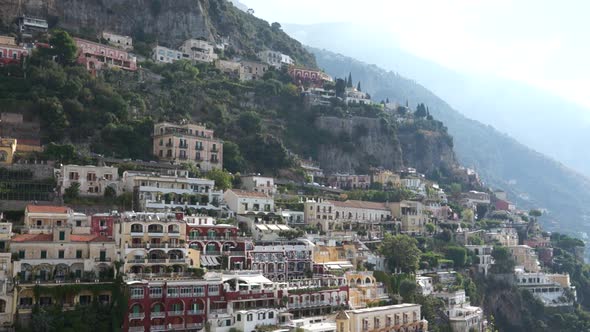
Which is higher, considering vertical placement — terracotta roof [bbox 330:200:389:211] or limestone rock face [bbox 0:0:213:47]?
limestone rock face [bbox 0:0:213:47]

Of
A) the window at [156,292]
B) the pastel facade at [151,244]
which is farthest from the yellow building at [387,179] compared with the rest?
the window at [156,292]

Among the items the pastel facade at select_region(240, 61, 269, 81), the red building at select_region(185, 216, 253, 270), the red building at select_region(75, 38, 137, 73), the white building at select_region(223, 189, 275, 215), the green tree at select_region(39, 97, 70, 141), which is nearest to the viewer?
the red building at select_region(185, 216, 253, 270)

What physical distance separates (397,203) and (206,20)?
5278cm

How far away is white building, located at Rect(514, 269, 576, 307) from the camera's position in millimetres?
89300

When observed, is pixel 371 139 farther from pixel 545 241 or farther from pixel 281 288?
pixel 281 288

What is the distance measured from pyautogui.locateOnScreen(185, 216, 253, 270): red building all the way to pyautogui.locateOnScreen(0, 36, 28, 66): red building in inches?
1483

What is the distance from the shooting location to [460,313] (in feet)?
233

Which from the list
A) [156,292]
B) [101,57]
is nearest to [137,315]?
[156,292]

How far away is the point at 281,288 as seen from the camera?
2167 inches

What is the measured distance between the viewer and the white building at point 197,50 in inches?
4419

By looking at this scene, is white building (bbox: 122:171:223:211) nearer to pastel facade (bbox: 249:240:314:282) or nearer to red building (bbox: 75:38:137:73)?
pastel facade (bbox: 249:240:314:282)

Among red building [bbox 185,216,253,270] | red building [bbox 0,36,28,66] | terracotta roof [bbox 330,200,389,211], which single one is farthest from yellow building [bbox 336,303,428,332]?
red building [bbox 0,36,28,66]

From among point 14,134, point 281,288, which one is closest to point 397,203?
point 281,288

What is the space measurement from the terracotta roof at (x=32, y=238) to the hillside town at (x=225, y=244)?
0.43 ft
